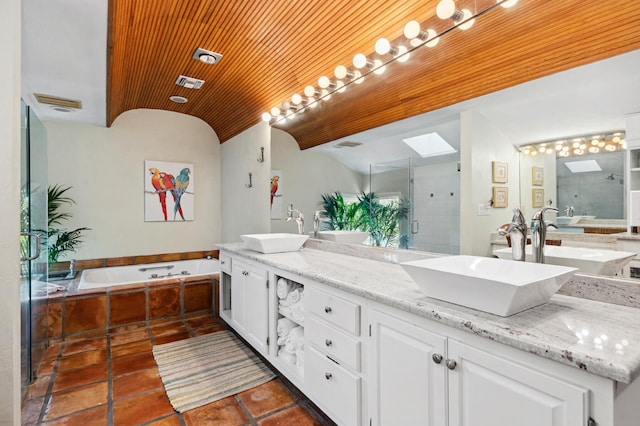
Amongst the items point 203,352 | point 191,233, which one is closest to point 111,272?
point 191,233

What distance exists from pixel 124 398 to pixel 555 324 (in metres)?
2.34

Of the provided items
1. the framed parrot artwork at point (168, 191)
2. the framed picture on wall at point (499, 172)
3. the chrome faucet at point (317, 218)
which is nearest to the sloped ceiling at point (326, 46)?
the framed picture on wall at point (499, 172)

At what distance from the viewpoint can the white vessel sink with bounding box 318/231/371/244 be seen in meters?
2.44

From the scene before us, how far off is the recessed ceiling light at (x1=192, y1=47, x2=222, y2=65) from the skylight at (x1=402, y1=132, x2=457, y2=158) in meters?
1.53

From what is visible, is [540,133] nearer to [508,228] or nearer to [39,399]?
[508,228]

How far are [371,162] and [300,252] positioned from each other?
96 cm

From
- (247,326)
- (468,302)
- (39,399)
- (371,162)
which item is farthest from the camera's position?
(247,326)

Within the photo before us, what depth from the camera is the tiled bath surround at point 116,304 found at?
2.94 meters

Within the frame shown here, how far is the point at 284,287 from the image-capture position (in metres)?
2.19

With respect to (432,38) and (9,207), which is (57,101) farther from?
(432,38)

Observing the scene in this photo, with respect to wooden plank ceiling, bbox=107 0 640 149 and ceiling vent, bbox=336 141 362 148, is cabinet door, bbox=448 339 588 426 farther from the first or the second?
ceiling vent, bbox=336 141 362 148

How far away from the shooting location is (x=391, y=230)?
220 cm

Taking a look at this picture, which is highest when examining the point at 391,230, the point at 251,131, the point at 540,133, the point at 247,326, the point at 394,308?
the point at 251,131

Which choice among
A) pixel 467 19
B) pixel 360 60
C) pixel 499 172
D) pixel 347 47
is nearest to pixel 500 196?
pixel 499 172
